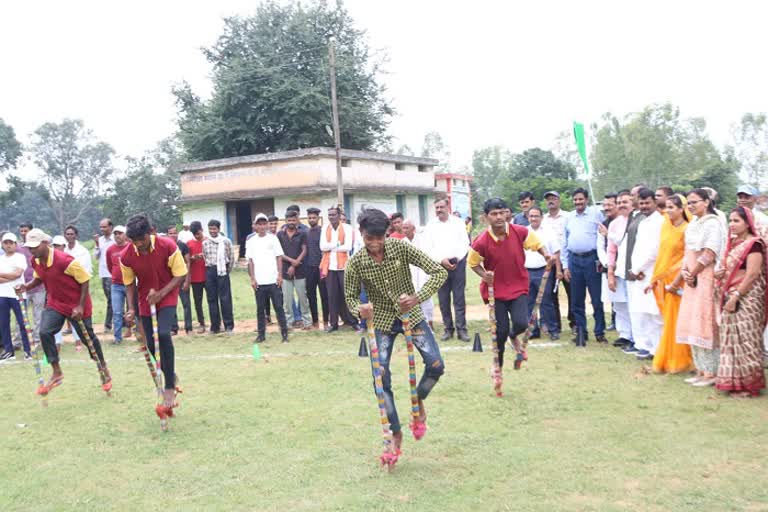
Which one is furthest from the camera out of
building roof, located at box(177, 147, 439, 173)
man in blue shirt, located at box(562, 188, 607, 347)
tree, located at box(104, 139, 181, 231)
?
tree, located at box(104, 139, 181, 231)

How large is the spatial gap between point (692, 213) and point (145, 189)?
159ft

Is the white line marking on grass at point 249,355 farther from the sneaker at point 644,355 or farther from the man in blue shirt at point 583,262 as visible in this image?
the sneaker at point 644,355

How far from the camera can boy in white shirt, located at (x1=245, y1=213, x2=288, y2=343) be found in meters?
13.0

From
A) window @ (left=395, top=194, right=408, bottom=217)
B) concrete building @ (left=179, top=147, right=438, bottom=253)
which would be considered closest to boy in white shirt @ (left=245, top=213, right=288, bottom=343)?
concrete building @ (left=179, top=147, right=438, bottom=253)

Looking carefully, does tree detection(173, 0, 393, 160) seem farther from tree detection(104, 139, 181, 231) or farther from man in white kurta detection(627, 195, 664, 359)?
man in white kurta detection(627, 195, 664, 359)

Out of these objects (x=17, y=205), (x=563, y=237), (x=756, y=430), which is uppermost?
(x=17, y=205)

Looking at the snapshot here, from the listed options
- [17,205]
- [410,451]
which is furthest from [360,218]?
[17,205]

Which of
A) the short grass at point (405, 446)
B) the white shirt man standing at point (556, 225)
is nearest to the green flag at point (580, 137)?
the white shirt man standing at point (556, 225)

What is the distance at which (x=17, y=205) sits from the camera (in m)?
90.2

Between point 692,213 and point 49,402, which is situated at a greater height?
point 692,213

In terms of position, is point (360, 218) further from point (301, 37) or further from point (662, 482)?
point (301, 37)

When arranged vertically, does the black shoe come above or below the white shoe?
above

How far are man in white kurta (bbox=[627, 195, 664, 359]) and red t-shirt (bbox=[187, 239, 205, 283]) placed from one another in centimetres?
838

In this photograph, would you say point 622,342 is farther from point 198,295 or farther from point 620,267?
point 198,295
